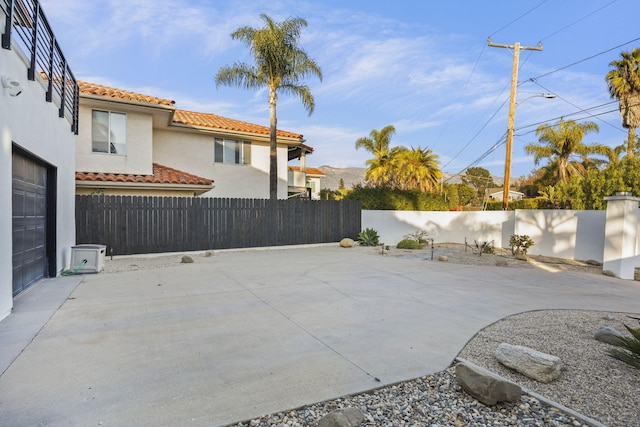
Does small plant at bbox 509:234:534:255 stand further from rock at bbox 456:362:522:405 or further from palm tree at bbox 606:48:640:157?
rock at bbox 456:362:522:405

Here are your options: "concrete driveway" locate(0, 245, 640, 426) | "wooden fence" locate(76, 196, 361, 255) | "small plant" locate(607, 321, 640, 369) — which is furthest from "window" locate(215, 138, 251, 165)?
"small plant" locate(607, 321, 640, 369)

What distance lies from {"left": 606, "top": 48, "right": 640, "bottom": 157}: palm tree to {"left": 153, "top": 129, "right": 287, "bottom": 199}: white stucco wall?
18.8 m

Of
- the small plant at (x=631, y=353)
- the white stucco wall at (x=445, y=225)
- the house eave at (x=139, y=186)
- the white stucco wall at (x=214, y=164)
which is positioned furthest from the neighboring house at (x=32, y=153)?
the white stucco wall at (x=445, y=225)

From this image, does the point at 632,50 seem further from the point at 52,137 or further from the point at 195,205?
the point at 52,137

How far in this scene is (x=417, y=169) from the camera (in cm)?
2642

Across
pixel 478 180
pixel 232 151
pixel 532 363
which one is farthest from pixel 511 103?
pixel 478 180

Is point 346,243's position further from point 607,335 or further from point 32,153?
point 32,153

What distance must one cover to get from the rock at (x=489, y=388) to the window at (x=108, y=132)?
550 inches

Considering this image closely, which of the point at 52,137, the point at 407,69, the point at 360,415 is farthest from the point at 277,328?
the point at 407,69

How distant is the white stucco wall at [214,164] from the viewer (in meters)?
15.7

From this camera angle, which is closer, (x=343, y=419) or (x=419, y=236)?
(x=343, y=419)

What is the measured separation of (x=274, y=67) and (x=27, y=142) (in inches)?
439

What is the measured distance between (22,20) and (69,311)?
15.4 feet

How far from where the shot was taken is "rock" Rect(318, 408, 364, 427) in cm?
234
